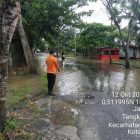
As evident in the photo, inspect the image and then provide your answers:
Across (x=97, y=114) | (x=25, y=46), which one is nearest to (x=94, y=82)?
(x=25, y=46)

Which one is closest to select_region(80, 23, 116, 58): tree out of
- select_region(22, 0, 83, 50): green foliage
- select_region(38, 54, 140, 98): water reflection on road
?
select_region(22, 0, 83, 50): green foliage

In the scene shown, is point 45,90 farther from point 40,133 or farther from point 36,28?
point 36,28

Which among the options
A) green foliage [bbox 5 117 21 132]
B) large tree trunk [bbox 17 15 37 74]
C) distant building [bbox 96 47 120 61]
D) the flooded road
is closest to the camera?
green foliage [bbox 5 117 21 132]

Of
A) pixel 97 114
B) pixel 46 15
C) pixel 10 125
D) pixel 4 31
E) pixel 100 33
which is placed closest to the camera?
pixel 4 31

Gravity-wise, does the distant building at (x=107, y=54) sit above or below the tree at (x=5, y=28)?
below

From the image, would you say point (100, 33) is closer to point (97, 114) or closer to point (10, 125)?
point (97, 114)

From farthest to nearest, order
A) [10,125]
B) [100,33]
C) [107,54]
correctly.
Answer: [107,54]
[100,33]
[10,125]

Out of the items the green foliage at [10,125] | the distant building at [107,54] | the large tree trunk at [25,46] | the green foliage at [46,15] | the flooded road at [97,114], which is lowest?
the distant building at [107,54]

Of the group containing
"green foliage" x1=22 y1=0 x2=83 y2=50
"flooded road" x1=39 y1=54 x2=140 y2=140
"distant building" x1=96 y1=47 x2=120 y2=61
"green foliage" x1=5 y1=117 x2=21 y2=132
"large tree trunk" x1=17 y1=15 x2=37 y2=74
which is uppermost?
"green foliage" x1=22 y1=0 x2=83 y2=50

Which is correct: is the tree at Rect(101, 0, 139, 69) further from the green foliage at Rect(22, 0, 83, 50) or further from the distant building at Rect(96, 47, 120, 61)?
the distant building at Rect(96, 47, 120, 61)

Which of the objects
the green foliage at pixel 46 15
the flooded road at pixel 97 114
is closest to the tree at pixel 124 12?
the green foliage at pixel 46 15

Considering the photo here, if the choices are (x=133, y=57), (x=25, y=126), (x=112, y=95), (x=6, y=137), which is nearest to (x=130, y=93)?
(x=112, y=95)

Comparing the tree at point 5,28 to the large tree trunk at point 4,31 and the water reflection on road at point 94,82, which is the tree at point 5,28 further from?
the water reflection on road at point 94,82

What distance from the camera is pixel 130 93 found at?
537 inches
